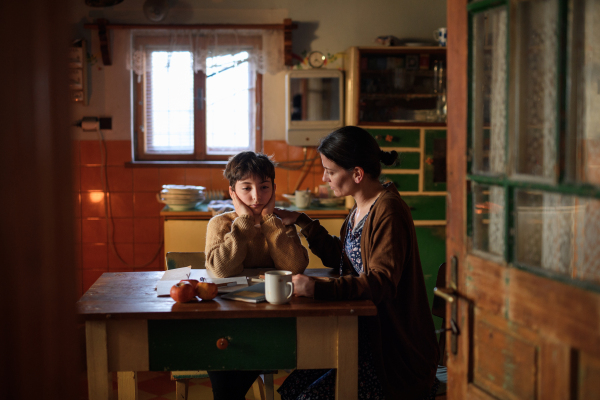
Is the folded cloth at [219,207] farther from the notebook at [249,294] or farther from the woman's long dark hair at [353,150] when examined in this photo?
the notebook at [249,294]

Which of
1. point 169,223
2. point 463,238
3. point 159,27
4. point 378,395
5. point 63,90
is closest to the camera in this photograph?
point 63,90

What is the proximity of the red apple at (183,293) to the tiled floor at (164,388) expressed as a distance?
133 centimetres

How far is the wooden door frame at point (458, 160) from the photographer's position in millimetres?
1168

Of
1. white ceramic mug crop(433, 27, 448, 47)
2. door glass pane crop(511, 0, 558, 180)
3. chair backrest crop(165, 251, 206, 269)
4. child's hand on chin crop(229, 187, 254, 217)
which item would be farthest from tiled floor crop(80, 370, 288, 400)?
white ceramic mug crop(433, 27, 448, 47)

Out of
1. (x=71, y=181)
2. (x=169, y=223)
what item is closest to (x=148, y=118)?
(x=169, y=223)

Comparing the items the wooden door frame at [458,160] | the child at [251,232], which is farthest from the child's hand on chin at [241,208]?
the wooden door frame at [458,160]

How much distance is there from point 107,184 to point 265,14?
1.77 m

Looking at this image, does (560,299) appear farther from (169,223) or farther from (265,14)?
(265,14)

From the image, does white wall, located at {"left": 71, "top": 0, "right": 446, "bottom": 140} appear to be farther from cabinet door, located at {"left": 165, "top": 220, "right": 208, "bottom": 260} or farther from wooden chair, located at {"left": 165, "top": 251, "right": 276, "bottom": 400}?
wooden chair, located at {"left": 165, "top": 251, "right": 276, "bottom": 400}

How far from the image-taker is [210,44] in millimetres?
3998

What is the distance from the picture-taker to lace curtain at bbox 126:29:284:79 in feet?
13.0

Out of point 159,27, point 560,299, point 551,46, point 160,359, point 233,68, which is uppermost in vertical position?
point 159,27

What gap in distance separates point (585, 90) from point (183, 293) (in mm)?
1127

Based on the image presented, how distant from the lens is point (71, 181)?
2.12 ft
